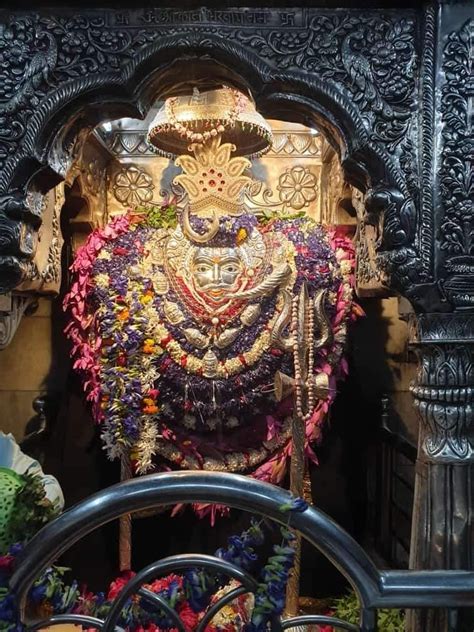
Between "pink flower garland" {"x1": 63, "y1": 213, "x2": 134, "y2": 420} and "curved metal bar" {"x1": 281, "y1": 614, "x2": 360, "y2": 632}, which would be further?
"pink flower garland" {"x1": 63, "y1": 213, "x2": 134, "y2": 420}

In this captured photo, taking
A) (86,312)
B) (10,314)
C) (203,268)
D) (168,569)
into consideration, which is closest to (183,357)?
(203,268)

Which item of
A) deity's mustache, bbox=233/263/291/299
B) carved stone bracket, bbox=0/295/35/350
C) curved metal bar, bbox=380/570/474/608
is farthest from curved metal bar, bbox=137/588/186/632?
deity's mustache, bbox=233/263/291/299

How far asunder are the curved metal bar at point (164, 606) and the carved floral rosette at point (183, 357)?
1.70 m

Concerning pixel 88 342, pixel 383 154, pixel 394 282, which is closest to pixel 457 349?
pixel 394 282

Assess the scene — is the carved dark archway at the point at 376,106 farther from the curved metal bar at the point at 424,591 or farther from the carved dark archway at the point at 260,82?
the curved metal bar at the point at 424,591

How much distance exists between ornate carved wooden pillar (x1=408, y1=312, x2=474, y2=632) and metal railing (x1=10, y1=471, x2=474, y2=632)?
19.7 inches

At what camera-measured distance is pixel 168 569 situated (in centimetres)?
110

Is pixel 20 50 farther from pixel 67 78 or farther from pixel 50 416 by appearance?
pixel 50 416

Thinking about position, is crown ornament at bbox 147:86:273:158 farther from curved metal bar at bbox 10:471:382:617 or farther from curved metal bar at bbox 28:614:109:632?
curved metal bar at bbox 28:614:109:632

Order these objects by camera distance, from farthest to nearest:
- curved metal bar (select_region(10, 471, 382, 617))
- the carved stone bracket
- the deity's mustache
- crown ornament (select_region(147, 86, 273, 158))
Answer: the deity's mustache, crown ornament (select_region(147, 86, 273, 158)), the carved stone bracket, curved metal bar (select_region(10, 471, 382, 617))

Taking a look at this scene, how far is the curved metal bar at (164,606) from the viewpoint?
1.08 metres

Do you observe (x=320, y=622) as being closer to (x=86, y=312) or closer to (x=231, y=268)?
(x=231, y=268)

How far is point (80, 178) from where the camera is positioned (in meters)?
3.01

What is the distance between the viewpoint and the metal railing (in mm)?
1069
